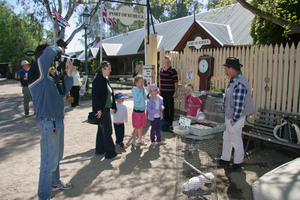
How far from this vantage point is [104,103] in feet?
14.6

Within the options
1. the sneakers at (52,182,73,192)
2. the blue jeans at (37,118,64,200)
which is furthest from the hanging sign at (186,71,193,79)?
the blue jeans at (37,118,64,200)

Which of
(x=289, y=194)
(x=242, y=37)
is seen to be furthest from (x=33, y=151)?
(x=242, y=37)

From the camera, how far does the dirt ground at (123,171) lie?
3.56 metres

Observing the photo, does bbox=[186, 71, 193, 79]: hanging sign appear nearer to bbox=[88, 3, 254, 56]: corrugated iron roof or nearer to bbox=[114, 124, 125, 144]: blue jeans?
bbox=[88, 3, 254, 56]: corrugated iron roof

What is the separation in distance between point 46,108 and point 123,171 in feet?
6.39

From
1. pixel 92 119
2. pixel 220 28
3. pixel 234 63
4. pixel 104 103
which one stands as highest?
pixel 220 28

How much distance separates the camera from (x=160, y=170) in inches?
172

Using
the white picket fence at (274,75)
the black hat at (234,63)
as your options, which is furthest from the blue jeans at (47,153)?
the white picket fence at (274,75)

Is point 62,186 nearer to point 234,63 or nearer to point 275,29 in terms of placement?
point 234,63

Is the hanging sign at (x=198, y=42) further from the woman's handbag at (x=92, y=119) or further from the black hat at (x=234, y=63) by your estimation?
the woman's handbag at (x=92, y=119)

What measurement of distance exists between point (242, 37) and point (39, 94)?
13163 millimetres

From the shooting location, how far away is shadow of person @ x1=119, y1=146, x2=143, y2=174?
14.4 ft

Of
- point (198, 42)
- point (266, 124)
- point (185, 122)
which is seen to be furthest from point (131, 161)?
point (198, 42)

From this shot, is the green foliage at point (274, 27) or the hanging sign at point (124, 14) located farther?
the hanging sign at point (124, 14)
